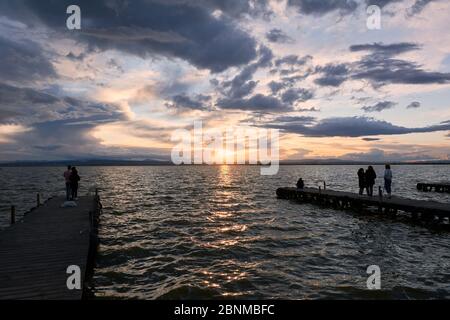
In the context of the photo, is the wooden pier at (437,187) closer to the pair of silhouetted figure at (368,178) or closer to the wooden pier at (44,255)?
the pair of silhouetted figure at (368,178)

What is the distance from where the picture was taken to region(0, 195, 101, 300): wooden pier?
29.8 feet

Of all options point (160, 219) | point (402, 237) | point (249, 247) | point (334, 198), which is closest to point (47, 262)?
point (249, 247)

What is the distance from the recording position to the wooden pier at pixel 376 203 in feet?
76.8

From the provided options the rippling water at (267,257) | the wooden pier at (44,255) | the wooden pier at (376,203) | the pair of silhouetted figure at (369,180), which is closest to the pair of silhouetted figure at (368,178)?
the pair of silhouetted figure at (369,180)

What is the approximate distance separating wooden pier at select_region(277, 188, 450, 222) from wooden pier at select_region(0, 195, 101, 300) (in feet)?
70.2

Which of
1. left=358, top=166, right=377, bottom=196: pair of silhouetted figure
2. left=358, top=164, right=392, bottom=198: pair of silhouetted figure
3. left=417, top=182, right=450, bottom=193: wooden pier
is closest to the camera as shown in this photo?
left=358, top=164, right=392, bottom=198: pair of silhouetted figure

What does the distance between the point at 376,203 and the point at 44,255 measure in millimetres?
23637

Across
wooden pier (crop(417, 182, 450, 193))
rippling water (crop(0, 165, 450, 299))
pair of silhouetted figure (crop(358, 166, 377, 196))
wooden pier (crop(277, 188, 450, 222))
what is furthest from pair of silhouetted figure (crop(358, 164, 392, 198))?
wooden pier (crop(417, 182, 450, 193))

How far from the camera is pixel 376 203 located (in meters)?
26.9

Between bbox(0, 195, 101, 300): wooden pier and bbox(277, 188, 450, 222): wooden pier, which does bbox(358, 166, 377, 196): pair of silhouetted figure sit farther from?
bbox(0, 195, 101, 300): wooden pier

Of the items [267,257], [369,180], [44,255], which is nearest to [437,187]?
[369,180]

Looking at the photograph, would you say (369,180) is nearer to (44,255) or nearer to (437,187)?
(44,255)

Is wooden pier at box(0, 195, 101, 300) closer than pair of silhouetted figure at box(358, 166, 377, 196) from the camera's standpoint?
Yes

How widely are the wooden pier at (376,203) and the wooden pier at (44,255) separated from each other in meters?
21.4
